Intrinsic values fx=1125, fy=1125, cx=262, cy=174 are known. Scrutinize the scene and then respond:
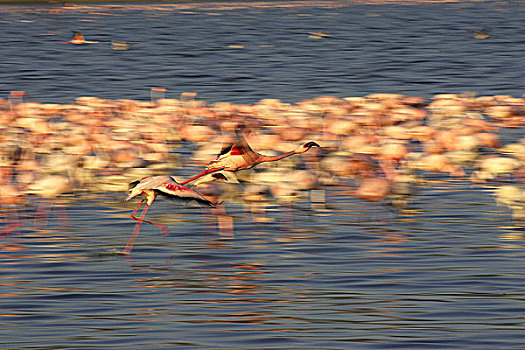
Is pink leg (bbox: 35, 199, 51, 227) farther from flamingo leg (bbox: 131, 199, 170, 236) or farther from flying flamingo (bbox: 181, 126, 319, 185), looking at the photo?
flying flamingo (bbox: 181, 126, 319, 185)

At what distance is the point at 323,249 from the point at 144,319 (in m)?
2.58

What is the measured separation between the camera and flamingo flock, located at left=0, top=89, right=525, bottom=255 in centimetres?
1207

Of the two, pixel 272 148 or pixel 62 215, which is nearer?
pixel 62 215

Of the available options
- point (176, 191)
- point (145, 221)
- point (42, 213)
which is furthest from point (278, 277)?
point (42, 213)

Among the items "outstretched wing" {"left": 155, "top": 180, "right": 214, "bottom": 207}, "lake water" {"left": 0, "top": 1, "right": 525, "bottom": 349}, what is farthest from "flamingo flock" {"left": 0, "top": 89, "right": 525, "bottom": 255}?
"lake water" {"left": 0, "top": 1, "right": 525, "bottom": 349}

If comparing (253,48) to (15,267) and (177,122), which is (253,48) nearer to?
(177,122)

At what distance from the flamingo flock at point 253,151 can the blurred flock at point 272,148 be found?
2cm

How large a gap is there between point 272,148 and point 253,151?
2.08 m

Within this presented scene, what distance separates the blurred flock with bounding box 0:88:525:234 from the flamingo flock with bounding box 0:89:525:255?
18mm

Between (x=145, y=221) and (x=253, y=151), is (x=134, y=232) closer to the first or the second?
(x=145, y=221)

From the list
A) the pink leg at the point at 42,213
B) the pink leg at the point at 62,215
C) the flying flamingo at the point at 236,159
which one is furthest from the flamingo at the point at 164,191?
the flying flamingo at the point at 236,159

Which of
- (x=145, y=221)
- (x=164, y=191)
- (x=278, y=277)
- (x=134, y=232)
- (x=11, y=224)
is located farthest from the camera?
(x=11, y=224)

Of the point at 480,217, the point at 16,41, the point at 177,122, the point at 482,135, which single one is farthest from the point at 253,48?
the point at 480,217

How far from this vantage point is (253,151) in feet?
40.5
